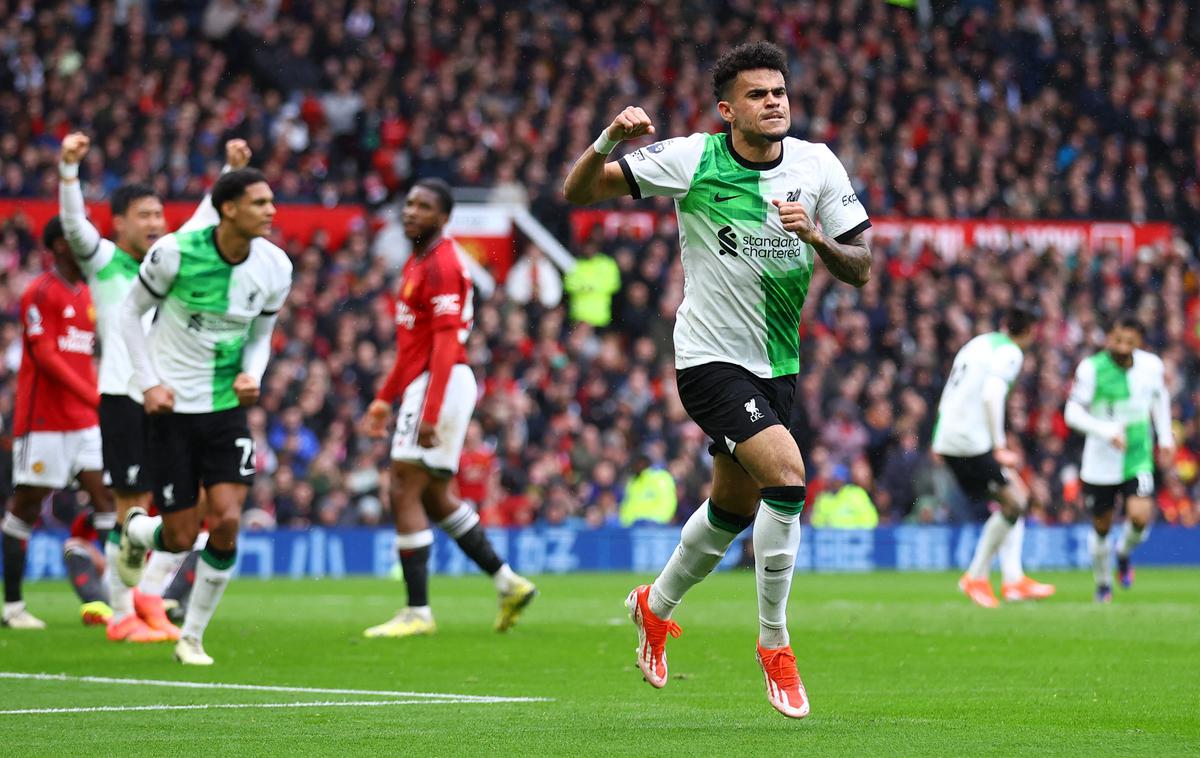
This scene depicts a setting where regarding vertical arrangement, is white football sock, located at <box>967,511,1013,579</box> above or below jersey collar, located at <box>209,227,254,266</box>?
below

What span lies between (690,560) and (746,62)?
2.09 m

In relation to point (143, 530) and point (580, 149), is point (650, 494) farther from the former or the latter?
point (143, 530)

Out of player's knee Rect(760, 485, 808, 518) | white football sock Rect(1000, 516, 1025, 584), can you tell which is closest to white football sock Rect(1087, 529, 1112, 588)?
white football sock Rect(1000, 516, 1025, 584)

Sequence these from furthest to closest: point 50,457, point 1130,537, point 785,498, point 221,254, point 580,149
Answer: point 580,149 → point 1130,537 → point 50,457 → point 221,254 → point 785,498

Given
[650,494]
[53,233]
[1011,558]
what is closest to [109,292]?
[53,233]

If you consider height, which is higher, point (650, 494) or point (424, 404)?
point (424, 404)

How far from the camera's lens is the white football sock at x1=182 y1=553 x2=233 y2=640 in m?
9.95

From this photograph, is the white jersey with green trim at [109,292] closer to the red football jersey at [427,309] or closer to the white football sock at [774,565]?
the red football jersey at [427,309]

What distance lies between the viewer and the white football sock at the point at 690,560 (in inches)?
316

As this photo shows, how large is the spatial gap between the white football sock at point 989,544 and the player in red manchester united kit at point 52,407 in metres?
6.86

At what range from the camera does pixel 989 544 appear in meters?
15.7

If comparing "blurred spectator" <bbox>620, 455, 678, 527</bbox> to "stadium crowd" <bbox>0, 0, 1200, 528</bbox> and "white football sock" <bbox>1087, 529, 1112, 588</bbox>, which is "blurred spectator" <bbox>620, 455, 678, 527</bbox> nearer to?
"stadium crowd" <bbox>0, 0, 1200, 528</bbox>

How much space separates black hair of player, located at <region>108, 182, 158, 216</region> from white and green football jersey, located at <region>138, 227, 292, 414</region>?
5.72ft

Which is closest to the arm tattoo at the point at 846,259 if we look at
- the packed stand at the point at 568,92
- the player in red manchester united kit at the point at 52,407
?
the player in red manchester united kit at the point at 52,407
